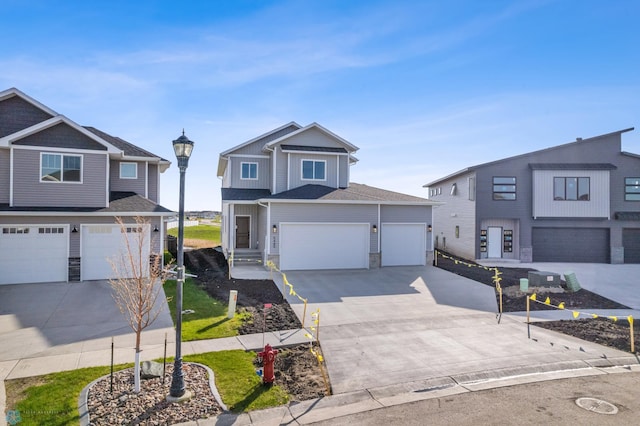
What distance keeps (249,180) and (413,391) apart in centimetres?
1791

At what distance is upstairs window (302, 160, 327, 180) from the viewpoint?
21578mm

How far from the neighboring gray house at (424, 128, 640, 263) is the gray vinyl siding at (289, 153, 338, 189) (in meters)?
8.65

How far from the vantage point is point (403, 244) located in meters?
20.1

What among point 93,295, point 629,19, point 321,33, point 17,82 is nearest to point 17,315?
point 93,295

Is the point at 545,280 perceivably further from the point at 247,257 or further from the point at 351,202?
the point at 247,257

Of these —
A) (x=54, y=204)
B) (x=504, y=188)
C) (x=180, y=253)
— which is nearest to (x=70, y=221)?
(x=54, y=204)

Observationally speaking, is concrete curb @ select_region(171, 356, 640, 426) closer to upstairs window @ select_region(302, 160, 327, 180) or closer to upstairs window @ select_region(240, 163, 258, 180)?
upstairs window @ select_region(302, 160, 327, 180)

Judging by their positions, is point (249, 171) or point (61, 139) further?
point (249, 171)

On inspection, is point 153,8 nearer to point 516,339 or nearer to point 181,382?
point 181,382

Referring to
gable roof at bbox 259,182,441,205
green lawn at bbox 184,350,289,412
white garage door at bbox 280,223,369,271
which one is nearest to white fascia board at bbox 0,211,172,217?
gable roof at bbox 259,182,441,205

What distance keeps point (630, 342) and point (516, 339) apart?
2.85 metres

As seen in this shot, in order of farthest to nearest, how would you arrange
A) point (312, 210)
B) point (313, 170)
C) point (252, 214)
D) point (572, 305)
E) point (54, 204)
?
point (252, 214), point (313, 170), point (312, 210), point (54, 204), point (572, 305)

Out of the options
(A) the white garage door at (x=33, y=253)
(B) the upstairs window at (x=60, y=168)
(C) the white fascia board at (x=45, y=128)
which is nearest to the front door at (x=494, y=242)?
(C) the white fascia board at (x=45, y=128)

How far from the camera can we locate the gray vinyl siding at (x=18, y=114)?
16.5 meters
